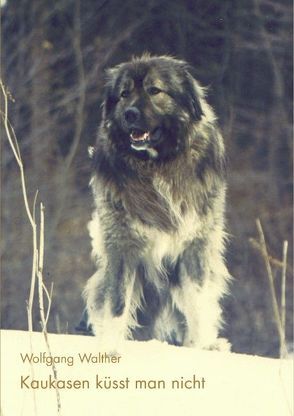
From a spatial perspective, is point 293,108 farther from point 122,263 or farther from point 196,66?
point 122,263

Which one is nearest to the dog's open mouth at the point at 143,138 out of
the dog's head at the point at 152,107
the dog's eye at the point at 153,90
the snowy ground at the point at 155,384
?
the dog's head at the point at 152,107

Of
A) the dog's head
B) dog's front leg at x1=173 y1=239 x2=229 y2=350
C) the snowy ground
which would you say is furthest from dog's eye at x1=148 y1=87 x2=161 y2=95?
the snowy ground

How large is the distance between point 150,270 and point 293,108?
41.2 inches

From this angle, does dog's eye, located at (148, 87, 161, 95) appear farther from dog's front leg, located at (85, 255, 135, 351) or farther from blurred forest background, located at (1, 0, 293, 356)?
dog's front leg, located at (85, 255, 135, 351)

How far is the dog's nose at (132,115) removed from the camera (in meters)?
2.93

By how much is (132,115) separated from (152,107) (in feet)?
0.32

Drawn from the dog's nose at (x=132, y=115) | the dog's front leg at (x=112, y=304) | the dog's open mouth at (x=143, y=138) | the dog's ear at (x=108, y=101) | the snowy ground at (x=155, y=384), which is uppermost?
the dog's ear at (x=108, y=101)

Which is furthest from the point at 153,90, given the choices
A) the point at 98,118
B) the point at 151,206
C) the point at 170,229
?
the point at 170,229

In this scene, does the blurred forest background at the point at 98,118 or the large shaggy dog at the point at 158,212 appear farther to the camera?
the blurred forest background at the point at 98,118

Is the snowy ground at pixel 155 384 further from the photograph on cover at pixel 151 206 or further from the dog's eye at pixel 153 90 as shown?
the dog's eye at pixel 153 90

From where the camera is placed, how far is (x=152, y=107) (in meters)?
2.94

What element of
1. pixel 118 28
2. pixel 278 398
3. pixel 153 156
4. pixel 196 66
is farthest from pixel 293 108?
pixel 278 398

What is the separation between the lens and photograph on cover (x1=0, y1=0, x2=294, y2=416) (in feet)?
9.83

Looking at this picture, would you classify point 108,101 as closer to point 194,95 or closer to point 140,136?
point 140,136
